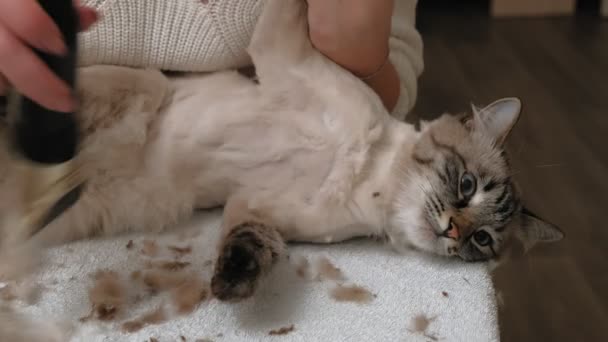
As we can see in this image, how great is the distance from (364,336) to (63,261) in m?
0.45

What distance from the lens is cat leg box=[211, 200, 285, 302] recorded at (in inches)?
33.2

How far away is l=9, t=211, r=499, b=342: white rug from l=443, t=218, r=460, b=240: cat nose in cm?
6

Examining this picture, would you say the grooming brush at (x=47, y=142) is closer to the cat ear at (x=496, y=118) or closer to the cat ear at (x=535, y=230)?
the cat ear at (x=496, y=118)

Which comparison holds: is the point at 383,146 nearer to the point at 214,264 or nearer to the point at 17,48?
Answer: the point at 214,264

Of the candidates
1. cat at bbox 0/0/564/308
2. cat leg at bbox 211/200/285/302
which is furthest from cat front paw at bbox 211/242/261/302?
cat at bbox 0/0/564/308

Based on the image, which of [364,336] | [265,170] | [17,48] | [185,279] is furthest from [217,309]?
[17,48]

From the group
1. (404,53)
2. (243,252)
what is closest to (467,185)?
(404,53)

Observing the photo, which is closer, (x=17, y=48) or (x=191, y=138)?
(x=17, y=48)

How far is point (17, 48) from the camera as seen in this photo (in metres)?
0.56

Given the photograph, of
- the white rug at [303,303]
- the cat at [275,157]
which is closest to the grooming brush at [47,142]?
the white rug at [303,303]

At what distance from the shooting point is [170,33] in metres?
1.01

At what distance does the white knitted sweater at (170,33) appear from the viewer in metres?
0.99

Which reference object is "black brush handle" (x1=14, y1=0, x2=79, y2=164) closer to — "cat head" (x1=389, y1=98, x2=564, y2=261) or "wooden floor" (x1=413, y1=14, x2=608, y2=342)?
"cat head" (x1=389, y1=98, x2=564, y2=261)

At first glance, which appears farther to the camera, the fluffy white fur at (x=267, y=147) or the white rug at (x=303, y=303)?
the fluffy white fur at (x=267, y=147)
